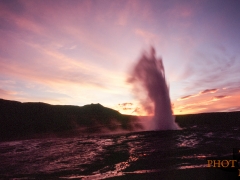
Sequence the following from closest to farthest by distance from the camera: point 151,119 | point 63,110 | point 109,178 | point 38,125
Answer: point 109,178, point 151,119, point 38,125, point 63,110

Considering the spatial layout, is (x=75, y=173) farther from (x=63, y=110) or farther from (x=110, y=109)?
(x=110, y=109)

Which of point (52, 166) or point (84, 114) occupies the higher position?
point (84, 114)

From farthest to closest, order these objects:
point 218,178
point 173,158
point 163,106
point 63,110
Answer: point 63,110 < point 163,106 < point 173,158 < point 218,178

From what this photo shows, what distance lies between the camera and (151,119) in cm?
4216

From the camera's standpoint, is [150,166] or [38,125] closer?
[150,166]

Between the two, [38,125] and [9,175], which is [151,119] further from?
[38,125]

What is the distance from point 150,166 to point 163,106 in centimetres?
2751

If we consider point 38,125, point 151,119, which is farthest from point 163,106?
point 38,125

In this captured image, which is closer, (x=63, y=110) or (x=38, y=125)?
(x=38, y=125)

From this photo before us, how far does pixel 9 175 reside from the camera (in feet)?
40.0

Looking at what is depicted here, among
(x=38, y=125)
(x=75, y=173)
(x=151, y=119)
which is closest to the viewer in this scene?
(x=75, y=173)

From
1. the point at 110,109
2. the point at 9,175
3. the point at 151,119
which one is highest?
the point at 110,109

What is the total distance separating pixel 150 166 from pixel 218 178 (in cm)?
382

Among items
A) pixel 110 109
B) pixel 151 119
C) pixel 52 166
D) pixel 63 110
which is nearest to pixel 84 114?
pixel 63 110
